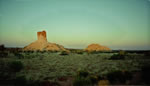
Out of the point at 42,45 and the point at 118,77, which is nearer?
the point at 118,77

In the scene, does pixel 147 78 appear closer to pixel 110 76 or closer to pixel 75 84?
pixel 110 76

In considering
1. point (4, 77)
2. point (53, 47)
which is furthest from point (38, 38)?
point (4, 77)

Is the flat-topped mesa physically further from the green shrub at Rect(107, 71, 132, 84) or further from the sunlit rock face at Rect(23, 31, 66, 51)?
the green shrub at Rect(107, 71, 132, 84)

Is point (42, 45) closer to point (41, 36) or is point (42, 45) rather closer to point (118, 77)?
point (41, 36)

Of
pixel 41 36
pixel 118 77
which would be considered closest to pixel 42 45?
pixel 41 36

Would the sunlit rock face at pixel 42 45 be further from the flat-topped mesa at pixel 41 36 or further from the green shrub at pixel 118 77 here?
the green shrub at pixel 118 77

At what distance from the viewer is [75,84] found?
772cm

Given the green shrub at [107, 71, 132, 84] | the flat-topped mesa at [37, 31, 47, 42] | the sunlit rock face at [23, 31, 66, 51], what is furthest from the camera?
the flat-topped mesa at [37, 31, 47, 42]

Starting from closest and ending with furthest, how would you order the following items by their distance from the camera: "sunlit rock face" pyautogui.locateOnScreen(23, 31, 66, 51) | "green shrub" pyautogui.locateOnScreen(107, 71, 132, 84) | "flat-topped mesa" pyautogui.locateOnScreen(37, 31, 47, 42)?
"green shrub" pyautogui.locateOnScreen(107, 71, 132, 84), "sunlit rock face" pyautogui.locateOnScreen(23, 31, 66, 51), "flat-topped mesa" pyautogui.locateOnScreen(37, 31, 47, 42)

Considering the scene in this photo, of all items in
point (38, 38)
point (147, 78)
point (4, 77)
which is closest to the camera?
point (147, 78)

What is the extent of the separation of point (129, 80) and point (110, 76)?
3.76 ft

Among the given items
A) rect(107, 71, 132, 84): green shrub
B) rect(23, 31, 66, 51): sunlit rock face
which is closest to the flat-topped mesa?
rect(23, 31, 66, 51): sunlit rock face

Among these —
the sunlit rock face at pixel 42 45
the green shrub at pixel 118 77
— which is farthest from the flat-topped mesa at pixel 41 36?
the green shrub at pixel 118 77

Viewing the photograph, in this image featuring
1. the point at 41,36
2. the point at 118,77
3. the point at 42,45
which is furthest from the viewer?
the point at 41,36
